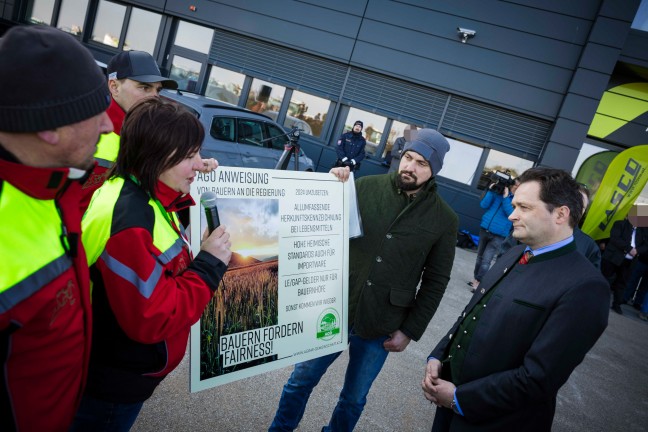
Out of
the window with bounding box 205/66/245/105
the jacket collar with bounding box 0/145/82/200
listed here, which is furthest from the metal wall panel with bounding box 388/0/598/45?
the jacket collar with bounding box 0/145/82/200

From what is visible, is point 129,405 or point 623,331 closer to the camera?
point 129,405

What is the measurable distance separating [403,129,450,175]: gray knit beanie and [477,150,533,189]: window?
29.9ft

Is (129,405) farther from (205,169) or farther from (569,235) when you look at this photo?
(569,235)

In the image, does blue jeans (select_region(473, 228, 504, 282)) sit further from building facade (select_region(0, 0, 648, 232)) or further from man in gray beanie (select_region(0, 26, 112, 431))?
man in gray beanie (select_region(0, 26, 112, 431))

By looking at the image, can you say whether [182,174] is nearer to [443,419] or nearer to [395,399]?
[443,419]

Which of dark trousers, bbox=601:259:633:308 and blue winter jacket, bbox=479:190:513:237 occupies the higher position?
blue winter jacket, bbox=479:190:513:237

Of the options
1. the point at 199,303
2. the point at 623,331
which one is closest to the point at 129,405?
the point at 199,303

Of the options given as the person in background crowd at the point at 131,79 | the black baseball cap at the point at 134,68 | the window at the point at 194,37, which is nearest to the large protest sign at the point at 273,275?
the person in background crowd at the point at 131,79

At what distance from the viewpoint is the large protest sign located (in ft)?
5.27

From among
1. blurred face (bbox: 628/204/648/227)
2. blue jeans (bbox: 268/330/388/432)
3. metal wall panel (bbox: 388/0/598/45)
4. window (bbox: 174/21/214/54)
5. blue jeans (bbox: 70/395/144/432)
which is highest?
metal wall panel (bbox: 388/0/598/45)

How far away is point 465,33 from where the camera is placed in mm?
10289

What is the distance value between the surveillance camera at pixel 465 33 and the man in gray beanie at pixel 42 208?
11127 millimetres

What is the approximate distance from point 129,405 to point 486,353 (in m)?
1.51

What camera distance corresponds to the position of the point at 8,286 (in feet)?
2.74
